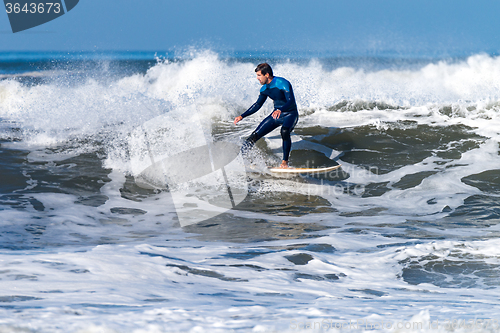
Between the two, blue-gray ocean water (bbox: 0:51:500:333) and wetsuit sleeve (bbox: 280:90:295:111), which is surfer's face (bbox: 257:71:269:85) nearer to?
wetsuit sleeve (bbox: 280:90:295:111)

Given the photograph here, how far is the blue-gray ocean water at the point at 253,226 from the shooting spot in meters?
2.71

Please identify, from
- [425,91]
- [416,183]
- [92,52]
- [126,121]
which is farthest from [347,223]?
[92,52]

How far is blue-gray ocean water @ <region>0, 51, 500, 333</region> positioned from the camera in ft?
8.89

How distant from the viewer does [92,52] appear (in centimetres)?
7000

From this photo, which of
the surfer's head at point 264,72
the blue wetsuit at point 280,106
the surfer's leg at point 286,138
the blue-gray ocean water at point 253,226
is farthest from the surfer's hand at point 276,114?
the blue-gray ocean water at point 253,226

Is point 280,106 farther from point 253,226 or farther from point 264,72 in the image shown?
point 253,226

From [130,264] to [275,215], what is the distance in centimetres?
248

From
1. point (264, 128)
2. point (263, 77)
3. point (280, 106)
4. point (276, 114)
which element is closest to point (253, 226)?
point (276, 114)

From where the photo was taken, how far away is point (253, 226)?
5172 mm

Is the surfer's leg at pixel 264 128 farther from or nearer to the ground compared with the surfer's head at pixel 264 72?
nearer to the ground

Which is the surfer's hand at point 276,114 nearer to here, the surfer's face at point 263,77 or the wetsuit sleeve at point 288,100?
the wetsuit sleeve at point 288,100

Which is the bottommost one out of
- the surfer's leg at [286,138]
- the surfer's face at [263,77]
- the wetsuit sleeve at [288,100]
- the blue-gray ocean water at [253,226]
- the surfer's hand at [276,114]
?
the blue-gray ocean water at [253,226]

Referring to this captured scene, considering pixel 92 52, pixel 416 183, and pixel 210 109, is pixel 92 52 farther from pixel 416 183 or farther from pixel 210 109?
pixel 416 183

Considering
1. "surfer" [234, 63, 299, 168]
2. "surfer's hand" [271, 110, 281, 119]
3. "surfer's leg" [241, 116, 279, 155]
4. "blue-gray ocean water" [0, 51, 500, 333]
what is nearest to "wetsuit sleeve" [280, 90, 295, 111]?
"surfer" [234, 63, 299, 168]
